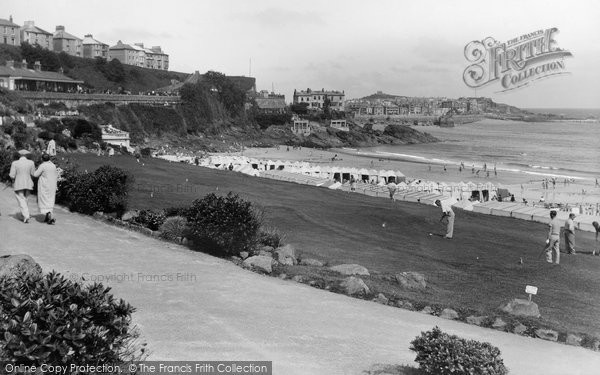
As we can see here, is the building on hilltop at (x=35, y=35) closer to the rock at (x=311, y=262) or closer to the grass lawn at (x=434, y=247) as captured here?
the grass lawn at (x=434, y=247)

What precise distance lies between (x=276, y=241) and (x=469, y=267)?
460cm

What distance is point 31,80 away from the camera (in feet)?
262

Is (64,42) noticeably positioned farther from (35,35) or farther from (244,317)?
(244,317)

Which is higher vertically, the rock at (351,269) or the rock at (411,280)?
the rock at (351,269)

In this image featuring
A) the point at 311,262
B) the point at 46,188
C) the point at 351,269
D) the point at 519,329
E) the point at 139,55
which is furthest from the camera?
the point at 139,55

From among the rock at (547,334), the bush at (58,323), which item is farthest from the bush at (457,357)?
the rock at (547,334)

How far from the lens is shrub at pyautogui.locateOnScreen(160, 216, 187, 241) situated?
1271 cm

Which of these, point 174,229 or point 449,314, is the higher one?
point 174,229

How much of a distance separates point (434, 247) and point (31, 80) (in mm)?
77987

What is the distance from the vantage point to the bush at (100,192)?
47.4 ft

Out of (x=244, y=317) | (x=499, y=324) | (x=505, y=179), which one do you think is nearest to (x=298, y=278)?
(x=244, y=317)

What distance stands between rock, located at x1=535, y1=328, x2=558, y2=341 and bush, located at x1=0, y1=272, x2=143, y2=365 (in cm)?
656

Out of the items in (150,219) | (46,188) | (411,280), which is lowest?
(411,280)

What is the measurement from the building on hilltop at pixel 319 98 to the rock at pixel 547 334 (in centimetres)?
17952
